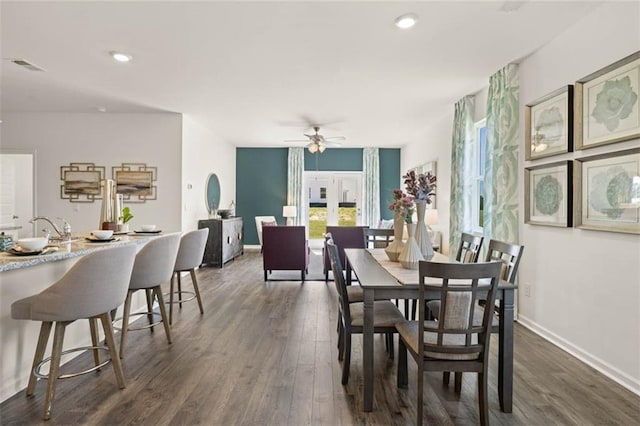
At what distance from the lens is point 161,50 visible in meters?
3.53

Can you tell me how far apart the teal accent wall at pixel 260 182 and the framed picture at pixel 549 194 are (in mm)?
6874

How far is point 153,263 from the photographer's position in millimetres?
2932

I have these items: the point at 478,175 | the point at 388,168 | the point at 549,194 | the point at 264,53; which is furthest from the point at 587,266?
the point at 388,168

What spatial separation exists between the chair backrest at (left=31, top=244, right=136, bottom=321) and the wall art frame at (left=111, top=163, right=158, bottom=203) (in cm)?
425

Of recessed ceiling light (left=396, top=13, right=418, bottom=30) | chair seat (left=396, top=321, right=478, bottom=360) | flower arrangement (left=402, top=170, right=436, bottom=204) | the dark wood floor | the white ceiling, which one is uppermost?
the white ceiling

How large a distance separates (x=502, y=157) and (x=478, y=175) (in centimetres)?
131

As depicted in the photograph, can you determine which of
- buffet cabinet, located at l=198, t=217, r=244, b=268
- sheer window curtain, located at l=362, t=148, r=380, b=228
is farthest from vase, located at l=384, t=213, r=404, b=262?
sheer window curtain, located at l=362, t=148, r=380, b=228

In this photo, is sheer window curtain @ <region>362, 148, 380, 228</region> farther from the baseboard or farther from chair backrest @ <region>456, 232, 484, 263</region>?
chair backrest @ <region>456, 232, 484, 263</region>

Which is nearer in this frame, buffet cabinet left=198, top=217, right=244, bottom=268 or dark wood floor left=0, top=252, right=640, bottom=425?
dark wood floor left=0, top=252, right=640, bottom=425

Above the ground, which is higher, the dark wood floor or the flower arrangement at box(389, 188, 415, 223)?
the flower arrangement at box(389, 188, 415, 223)

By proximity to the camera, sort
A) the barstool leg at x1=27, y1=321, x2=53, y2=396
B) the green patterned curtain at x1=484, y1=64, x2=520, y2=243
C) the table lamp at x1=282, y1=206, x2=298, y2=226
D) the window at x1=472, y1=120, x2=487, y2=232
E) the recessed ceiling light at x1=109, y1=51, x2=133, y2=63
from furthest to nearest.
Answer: the table lamp at x1=282, y1=206, x2=298, y2=226, the window at x1=472, y1=120, x2=487, y2=232, the green patterned curtain at x1=484, y1=64, x2=520, y2=243, the recessed ceiling light at x1=109, y1=51, x2=133, y2=63, the barstool leg at x1=27, y1=321, x2=53, y2=396

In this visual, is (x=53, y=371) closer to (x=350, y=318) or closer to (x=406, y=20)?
(x=350, y=318)

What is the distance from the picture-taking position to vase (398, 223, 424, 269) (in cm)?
260

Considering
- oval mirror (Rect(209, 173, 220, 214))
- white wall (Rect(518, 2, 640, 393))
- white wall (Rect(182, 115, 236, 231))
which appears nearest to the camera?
white wall (Rect(518, 2, 640, 393))
